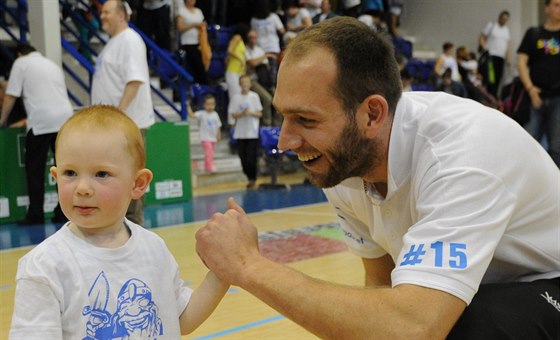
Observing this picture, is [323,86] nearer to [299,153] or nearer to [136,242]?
[299,153]

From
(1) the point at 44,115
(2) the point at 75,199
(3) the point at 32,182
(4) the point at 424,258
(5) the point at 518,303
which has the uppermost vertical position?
(2) the point at 75,199

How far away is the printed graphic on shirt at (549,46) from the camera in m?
6.07

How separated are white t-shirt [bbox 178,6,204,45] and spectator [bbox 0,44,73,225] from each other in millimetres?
4068

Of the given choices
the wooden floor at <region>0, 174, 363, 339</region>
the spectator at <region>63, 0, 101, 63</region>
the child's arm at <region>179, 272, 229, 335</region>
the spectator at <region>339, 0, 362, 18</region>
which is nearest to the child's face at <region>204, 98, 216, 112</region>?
the spectator at <region>63, 0, 101, 63</region>

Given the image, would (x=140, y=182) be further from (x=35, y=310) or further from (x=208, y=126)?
(x=208, y=126)

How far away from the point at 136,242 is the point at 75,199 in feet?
0.66

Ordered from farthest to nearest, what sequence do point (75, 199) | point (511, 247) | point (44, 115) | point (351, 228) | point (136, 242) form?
point (44, 115) → point (351, 228) → point (511, 247) → point (136, 242) → point (75, 199)

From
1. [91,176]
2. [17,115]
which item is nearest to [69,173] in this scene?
[91,176]

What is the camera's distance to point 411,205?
216 cm

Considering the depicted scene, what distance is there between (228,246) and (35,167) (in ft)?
18.3

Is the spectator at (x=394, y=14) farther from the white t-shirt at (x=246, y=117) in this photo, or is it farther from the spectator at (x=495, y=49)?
the white t-shirt at (x=246, y=117)

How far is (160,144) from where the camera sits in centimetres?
843

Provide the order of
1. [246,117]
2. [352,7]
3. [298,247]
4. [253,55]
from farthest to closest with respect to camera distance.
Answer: [352,7]
[253,55]
[246,117]
[298,247]

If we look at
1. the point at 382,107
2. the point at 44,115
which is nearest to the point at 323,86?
the point at 382,107
